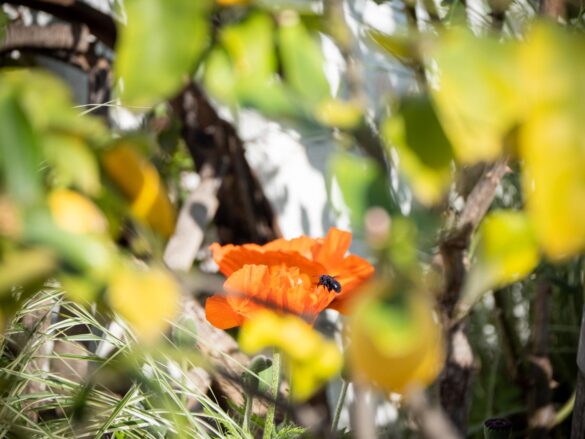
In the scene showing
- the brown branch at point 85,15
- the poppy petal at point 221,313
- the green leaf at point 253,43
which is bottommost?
the brown branch at point 85,15

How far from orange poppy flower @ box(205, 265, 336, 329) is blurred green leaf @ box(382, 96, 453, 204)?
35 centimetres

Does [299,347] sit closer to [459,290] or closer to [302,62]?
[302,62]

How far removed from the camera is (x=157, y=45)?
0.36 m

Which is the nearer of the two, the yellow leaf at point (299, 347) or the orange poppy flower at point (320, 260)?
the yellow leaf at point (299, 347)

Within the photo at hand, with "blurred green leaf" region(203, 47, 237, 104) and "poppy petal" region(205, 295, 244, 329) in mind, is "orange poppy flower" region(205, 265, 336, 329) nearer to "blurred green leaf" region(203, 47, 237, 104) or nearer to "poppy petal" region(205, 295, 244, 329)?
"poppy petal" region(205, 295, 244, 329)

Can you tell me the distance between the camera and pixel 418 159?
0.38 metres

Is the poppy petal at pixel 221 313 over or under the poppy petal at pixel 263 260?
under

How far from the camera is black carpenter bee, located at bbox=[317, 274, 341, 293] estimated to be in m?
0.86

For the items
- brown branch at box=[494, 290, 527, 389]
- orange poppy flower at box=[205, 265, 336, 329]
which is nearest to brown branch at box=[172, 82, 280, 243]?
brown branch at box=[494, 290, 527, 389]

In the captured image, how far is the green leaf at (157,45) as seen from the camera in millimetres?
356

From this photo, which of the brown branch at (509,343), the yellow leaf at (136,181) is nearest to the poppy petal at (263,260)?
the yellow leaf at (136,181)

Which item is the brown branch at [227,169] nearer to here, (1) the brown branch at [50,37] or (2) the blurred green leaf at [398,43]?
(1) the brown branch at [50,37]

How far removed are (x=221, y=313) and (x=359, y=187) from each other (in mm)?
487

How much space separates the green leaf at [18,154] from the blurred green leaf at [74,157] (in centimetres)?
5
